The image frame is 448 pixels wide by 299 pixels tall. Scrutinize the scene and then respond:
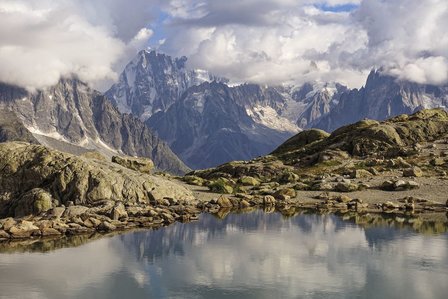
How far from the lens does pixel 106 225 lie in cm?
6256

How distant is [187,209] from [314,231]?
1860 centimetres

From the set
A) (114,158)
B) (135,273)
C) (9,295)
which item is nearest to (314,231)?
(135,273)

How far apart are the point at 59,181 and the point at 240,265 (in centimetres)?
3175

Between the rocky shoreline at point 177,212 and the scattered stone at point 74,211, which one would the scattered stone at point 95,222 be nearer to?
the rocky shoreline at point 177,212

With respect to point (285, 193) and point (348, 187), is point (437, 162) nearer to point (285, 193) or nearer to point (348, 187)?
point (348, 187)

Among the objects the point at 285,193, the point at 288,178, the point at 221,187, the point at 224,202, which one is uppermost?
the point at 288,178

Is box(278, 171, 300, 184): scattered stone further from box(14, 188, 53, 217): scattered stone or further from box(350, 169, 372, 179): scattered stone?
box(14, 188, 53, 217): scattered stone

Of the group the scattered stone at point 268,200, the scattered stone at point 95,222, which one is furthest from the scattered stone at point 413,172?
the scattered stone at point 95,222

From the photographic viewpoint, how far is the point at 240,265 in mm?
49344

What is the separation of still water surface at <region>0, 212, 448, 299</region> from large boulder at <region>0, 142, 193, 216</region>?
1017 cm

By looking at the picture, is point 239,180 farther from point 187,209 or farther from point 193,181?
point 187,209

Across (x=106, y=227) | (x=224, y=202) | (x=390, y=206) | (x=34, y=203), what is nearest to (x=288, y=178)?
(x=224, y=202)

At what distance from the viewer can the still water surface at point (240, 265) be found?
41.4 metres

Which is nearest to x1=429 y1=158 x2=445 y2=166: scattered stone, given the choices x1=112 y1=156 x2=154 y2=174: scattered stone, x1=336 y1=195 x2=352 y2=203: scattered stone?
x1=336 y1=195 x2=352 y2=203: scattered stone
